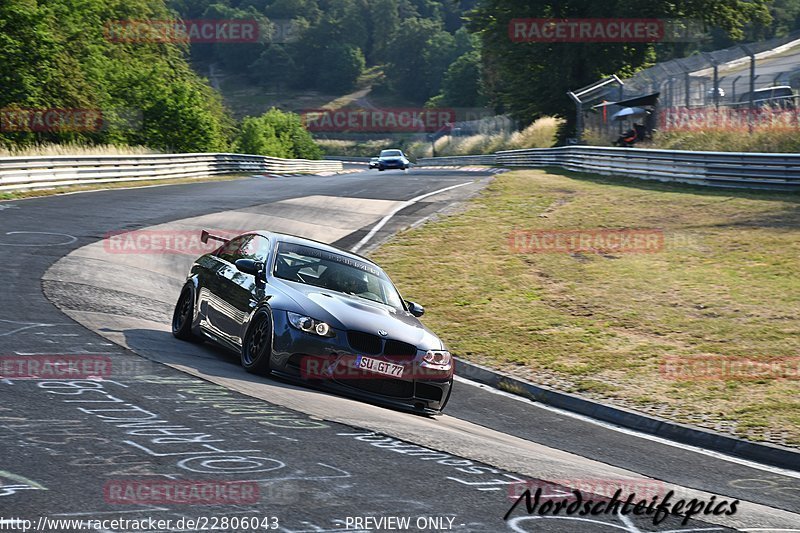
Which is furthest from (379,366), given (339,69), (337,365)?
(339,69)

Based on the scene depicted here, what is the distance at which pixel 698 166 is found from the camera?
2886 cm

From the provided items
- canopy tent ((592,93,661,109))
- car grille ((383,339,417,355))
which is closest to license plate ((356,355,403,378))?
car grille ((383,339,417,355))

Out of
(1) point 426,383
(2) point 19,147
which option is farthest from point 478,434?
(2) point 19,147

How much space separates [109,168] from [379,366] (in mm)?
26118

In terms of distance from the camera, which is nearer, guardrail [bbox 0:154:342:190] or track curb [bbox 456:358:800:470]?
track curb [bbox 456:358:800:470]

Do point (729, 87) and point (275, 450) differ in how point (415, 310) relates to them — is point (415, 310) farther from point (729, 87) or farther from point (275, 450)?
point (729, 87)

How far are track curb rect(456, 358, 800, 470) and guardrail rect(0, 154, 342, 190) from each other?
18012 millimetres

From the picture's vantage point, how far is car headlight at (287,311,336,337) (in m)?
9.17

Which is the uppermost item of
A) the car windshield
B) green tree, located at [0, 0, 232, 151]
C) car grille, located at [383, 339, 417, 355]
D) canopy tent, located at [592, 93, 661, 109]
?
green tree, located at [0, 0, 232, 151]

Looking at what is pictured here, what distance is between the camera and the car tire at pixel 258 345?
9367 millimetres

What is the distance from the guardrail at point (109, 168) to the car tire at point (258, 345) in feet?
60.2

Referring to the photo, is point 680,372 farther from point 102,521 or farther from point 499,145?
point 499,145

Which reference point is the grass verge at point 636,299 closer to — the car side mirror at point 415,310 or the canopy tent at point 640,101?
the car side mirror at point 415,310

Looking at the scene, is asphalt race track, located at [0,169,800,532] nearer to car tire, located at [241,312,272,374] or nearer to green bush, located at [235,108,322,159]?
car tire, located at [241,312,272,374]
